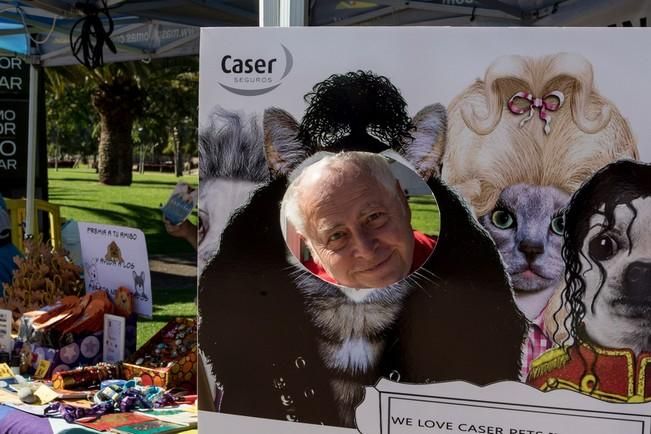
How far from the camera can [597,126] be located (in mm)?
1318

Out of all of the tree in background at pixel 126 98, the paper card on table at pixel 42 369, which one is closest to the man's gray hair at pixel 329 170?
the paper card on table at pixel 42 369

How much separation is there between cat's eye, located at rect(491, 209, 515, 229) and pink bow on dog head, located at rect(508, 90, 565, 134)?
0.16 m

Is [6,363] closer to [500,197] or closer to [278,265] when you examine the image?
[278,265]

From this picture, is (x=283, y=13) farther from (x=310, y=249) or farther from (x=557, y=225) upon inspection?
(x=557, y=225)

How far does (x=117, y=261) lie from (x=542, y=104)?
6.51ft

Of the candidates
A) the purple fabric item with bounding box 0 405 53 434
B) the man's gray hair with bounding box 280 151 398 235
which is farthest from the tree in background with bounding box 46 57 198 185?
the man's gray hair with bounding box 280 151 398 235

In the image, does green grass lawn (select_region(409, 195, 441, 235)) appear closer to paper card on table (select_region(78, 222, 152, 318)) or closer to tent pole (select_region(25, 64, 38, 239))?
paper card on table (select_region(78, 222, 152, 318))

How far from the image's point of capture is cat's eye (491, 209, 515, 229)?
4.54ft

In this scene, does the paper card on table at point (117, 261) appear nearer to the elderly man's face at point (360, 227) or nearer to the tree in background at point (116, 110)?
the elderly man's face at point (360, 227)

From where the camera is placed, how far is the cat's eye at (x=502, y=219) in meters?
1.38

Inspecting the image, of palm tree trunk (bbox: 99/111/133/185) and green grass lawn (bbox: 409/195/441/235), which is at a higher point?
palm tree trunk (bbox: 99/111/133/185)

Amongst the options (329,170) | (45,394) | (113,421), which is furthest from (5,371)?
(329,170)

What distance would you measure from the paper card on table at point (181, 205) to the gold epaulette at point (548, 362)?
160 cm

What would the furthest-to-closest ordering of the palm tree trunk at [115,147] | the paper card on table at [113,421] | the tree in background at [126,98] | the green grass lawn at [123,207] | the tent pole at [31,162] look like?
the palm tree trunk at [115,147]
the green grass lawn at [123,207]
the tree in background at [126,98]
the tent pole at [31,162]
the paper card on table at [113,421]
